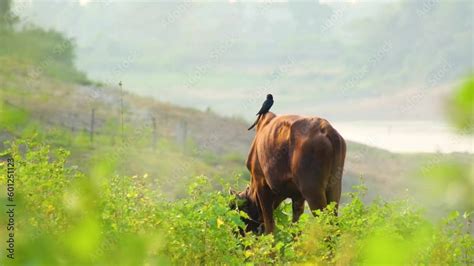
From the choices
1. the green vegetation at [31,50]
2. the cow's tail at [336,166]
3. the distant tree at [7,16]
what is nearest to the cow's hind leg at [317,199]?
the cow's tail at [336,166]

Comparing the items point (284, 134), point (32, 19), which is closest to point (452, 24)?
point (32, 19)

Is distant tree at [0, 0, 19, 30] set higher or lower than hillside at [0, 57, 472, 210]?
higher

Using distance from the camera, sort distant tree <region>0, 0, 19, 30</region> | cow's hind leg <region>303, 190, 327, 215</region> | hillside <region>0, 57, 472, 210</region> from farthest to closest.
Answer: distant tree <region>0, 0, 19, 30</region>
hillside <region>0, 57, 472, 210</region>
cow's hind leg <region>303, 190, 327, 215</region>

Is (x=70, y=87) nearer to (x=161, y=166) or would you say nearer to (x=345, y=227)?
(x=161, y=166)

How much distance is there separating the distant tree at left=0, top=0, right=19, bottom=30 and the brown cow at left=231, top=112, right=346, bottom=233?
110 ft

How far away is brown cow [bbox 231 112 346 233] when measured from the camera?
373 inches

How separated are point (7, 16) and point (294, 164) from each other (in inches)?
1402

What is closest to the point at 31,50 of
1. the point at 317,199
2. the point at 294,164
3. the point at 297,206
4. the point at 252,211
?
the point at 252,211

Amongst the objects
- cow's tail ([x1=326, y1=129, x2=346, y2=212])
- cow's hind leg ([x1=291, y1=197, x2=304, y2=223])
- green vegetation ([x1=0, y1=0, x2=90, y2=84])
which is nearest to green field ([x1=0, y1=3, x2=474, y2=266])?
cow's tail ([x1=326, y1=129, x2=346, y2=212])

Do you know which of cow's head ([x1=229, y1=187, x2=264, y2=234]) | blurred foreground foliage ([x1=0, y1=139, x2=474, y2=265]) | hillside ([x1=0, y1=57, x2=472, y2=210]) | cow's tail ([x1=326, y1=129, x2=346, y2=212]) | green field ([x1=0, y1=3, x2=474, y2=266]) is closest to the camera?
green field ([x1=0, y1=3, x2=474, y2=266])

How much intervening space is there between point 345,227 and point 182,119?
116 ft

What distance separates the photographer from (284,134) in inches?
389

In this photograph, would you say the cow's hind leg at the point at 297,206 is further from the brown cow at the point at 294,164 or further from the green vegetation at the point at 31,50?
the green vegetation at the point at 31,50

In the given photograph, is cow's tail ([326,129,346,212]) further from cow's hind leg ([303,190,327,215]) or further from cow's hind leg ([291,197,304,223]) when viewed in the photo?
cow's hind leg ([291,197,304,223])
